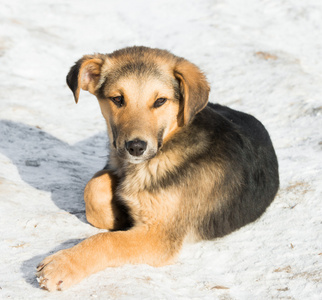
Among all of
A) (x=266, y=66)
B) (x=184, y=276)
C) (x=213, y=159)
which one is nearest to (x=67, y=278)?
(x=184, y=276)

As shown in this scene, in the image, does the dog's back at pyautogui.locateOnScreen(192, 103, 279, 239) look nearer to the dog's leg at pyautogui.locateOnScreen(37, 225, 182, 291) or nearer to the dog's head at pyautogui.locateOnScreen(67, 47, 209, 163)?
the dog's head at pyautogui.locateOnScreen(67, 47, 209, 163)

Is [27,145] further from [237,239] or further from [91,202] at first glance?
[237,239]

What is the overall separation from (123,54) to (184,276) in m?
2.27

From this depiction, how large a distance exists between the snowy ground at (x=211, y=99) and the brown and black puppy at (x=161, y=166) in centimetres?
21

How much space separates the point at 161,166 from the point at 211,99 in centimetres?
520

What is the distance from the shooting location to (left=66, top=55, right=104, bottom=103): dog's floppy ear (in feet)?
15.3

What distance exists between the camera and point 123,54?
4.81 m

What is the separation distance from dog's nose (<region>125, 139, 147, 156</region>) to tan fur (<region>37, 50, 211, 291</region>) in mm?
56

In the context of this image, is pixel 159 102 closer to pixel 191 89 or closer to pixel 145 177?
pixel 191 89

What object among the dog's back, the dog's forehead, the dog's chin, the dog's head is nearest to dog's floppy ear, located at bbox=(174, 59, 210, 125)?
the dog's head

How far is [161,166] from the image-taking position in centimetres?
456

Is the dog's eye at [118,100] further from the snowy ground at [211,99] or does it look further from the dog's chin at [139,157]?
the snowy ground at [211,99]

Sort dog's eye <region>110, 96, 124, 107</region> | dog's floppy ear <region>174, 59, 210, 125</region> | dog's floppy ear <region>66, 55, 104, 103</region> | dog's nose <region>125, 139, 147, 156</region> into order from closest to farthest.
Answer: dog's nose <region>125, 139, 147, 156</region> < dog's floppy ear <region>174, 59, 210, 125</region> < dog's eye <region>110, 96, 124, 107</region> < dog's floppy ear <region>66, 55, 104, 103</region>

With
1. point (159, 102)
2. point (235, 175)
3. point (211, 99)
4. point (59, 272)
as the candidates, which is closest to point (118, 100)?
point (159, 102)
